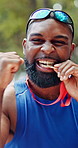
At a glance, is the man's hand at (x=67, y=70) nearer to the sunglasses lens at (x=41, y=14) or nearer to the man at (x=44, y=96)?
the man at (x=44, y=96)

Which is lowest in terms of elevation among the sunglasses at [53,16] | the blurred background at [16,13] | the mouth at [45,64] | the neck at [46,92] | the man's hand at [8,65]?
the blurred background at [16,13]

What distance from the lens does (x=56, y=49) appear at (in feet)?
7.01

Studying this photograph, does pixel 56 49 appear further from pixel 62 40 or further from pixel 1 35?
pixel 1 35

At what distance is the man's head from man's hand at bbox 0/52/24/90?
0.41 meters

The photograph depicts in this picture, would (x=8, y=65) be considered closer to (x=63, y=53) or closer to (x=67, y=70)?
(x=67, y=70)

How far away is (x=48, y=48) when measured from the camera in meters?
2.08

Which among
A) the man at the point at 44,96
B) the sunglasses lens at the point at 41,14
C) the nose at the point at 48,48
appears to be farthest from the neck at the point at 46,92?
the sunglasses lens at the point at 41,14

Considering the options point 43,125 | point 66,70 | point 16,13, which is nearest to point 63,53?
point 66,70

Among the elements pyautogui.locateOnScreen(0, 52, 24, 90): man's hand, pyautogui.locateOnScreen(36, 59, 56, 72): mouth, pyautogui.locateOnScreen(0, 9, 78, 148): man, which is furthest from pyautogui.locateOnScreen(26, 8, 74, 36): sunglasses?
pyautogui.locateOnScreen(0, 52, 24, 90): man's hand

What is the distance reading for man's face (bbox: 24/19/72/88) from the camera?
6.90ft

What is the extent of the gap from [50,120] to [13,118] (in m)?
0.28

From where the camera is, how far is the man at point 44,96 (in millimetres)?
2092

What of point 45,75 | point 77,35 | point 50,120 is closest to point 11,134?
point 50,120

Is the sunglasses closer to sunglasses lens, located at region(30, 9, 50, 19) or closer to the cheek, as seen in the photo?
sunglasses lens, located at region(30, 9, 50, 19)
